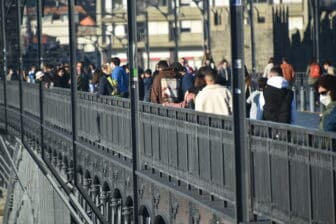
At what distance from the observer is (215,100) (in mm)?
16625

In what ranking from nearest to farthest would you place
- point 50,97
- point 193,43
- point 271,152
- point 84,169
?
point 271,152, point 84,169, point 50,97, point 193,43

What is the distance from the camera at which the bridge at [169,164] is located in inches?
444

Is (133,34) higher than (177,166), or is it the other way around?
(133,34)

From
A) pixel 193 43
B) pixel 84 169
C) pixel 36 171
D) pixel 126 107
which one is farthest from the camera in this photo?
pixel 193 43

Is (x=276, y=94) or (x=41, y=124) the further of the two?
(x=41, y=124)

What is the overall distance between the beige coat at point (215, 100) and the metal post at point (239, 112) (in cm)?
434

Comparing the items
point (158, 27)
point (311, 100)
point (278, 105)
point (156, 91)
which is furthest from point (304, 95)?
point (158, 27)

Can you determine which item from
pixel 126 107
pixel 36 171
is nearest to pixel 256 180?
pixel 126 107

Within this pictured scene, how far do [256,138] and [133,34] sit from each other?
22.0ft

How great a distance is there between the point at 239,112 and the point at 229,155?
7.13 feet

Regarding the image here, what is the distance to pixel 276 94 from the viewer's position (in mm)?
17031

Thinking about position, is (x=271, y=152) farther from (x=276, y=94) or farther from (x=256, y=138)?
(x=276, y=94)

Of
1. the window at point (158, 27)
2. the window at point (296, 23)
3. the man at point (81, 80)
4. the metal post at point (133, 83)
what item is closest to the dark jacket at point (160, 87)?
the metal post at point (133, 83)

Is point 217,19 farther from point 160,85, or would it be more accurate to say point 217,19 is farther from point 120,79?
point 160,85
